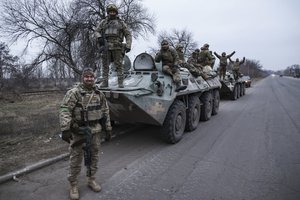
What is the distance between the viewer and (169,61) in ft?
22.2

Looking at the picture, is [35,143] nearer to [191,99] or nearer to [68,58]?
[191,99]

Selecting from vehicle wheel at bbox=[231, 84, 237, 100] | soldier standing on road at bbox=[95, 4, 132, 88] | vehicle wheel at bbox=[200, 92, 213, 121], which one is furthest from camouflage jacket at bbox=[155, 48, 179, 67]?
vehicle wheel at bbox=[231, 84, 237, 100]

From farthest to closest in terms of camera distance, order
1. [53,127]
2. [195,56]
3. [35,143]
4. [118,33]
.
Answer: [195,56] < [53,127] < [35,143] < [118,33]

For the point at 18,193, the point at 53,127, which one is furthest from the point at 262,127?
the point at 18,193

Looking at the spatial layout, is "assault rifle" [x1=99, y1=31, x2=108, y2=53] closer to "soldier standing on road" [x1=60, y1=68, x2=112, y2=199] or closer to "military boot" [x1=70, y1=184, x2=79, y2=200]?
"soldier standing on road" [x1=60, y1=68, x2=112, y2=199]

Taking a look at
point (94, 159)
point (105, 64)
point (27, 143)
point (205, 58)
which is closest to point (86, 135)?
point (94, 159)

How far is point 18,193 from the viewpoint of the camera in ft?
13.0

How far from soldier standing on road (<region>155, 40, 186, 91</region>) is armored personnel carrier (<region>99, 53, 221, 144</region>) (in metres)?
0.12

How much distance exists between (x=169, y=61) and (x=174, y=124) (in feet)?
5.00

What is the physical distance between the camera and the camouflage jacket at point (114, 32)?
5.70 m

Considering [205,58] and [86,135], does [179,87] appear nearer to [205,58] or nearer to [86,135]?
[86,135]

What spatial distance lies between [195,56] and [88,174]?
7.74 metres

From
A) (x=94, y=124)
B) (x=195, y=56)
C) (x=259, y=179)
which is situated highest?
(x=195, y=56)

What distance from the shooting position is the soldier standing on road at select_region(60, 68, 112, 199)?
12.2 ft
